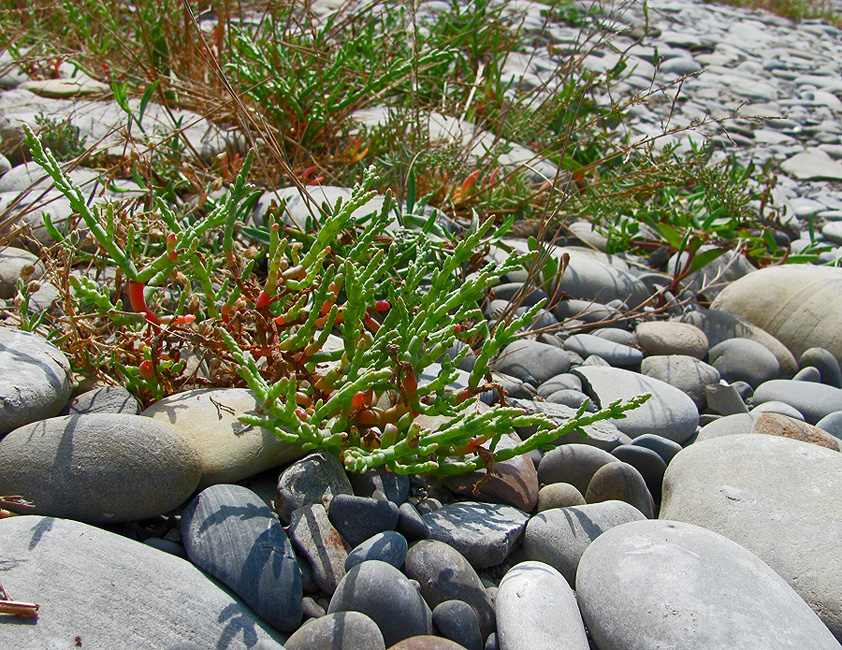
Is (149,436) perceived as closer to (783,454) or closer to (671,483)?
(671,483)

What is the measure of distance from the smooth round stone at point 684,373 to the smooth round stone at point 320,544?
5.34ft

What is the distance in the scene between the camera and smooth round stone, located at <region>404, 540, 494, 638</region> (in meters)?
1.67

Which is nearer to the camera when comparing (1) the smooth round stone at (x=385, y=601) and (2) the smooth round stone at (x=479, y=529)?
(1) the smooth round stone at (x=385, y=601)

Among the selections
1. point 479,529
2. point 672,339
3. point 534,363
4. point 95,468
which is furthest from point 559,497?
point 672,339

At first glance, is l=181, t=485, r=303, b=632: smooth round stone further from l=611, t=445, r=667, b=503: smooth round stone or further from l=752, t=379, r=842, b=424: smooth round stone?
l=752, t=379, r=842, b=424: smooth round stone

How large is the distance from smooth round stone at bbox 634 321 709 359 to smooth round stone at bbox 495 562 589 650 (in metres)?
1.58

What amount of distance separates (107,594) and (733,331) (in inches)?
111

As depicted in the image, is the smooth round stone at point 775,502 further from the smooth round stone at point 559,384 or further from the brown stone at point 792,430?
the smooth round stone at point 559,384

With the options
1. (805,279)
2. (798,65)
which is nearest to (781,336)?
(805,279)

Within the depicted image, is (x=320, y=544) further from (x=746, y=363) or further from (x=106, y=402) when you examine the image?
(x=746, y=363)

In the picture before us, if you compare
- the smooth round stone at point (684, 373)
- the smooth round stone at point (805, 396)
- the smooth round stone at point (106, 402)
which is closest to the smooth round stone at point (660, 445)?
the smooth round stone at point (684, 373)

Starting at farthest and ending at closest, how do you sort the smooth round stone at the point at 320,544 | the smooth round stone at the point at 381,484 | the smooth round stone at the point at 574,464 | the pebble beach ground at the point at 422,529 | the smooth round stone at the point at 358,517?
the smooth round stone at the point at 574,464 < the smooth round stone at the point at 381,484 < the smooth round stone at the point at 358,517 < the smooth round stone at the point at 320,544 < the pebble beach ground at the point at 422,529

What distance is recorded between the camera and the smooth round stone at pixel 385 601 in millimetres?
1526

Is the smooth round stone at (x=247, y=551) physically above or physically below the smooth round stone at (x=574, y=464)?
above
